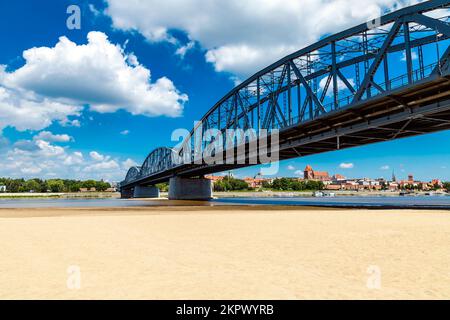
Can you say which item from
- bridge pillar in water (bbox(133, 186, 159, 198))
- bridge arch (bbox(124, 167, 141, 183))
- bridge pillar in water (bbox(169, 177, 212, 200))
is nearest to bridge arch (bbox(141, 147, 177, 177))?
bridge pillar in water (bbox(133, 186, 159, 198))

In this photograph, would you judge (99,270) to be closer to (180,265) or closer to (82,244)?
(180,265)

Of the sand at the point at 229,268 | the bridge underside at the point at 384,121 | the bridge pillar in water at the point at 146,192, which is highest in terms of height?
the bridge underside at the point at 384,121

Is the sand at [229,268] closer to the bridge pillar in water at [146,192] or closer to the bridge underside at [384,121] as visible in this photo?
the bridge underside at [384,121]

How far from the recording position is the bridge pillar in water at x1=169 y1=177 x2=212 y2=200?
98.6 metres

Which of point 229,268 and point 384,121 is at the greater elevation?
point 384,121

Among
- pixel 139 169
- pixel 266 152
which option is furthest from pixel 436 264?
pixel 139 169

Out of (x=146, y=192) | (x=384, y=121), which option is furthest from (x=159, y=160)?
(x=384, y=121)

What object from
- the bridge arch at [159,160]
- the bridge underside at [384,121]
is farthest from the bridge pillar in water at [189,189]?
the bridge underside at [384,121]

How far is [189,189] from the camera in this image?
100 metres

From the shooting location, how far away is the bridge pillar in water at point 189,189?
324 feet

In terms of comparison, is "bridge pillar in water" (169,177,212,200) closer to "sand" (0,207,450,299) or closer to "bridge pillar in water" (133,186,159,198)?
"bridge pillar in water" (133,186,159,198)

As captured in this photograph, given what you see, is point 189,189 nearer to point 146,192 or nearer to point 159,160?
point 159,160

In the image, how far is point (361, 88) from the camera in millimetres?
34531

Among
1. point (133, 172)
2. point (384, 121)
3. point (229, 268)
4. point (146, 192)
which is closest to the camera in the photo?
point (229, 268)
